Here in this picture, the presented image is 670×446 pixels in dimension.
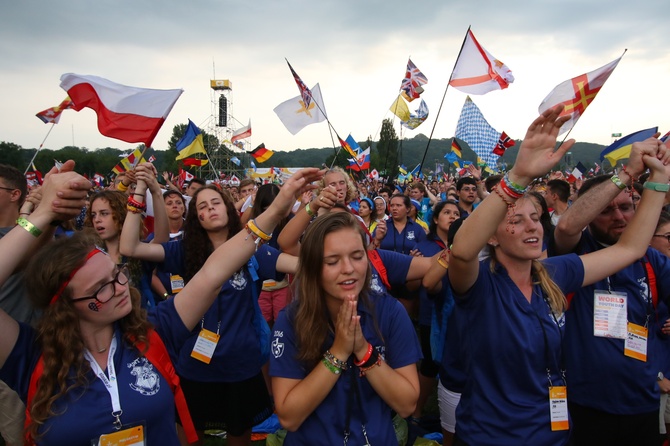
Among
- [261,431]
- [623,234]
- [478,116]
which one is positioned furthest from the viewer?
[478,116]

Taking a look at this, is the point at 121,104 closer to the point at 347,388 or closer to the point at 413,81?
the point at 347,388

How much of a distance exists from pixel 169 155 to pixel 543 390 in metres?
86.3

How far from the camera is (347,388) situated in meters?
1.93

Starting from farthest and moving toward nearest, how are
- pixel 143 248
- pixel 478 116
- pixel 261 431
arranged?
pixel 478 116, pixel 261 431, pixel 143 248

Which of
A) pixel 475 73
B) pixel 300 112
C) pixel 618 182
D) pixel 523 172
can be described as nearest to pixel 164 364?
pixel 523 172

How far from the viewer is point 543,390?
2.27 m

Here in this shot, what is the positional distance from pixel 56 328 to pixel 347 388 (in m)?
1.27

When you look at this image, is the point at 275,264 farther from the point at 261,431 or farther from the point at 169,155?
the point at 169,155

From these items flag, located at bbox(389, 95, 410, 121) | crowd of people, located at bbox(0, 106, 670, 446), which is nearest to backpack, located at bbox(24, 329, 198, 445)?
crowd of people, located at bbox(0, 106, 670, 446)

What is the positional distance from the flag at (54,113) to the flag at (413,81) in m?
8.52

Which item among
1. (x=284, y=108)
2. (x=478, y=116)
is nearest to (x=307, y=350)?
(x=284, y=108)

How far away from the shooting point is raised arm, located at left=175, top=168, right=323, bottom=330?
216cm

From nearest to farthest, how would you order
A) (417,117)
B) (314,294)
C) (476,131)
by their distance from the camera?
(314,294) → (476,131) → (417,117)

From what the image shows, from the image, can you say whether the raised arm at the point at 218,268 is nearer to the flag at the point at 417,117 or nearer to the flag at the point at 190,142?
the flag at the point at 190,142
